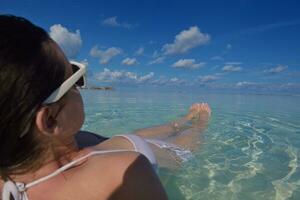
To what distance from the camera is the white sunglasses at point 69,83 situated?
3.80ft

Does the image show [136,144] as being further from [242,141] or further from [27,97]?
[242,141]

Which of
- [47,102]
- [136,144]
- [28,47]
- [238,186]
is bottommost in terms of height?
[238,186]

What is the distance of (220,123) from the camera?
6672mm

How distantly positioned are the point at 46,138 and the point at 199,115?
4.63 metres

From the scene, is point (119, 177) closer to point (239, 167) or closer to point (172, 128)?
point (239, 167)

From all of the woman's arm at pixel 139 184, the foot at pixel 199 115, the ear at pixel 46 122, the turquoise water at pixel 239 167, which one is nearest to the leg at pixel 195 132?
the foot at pixel 199 115

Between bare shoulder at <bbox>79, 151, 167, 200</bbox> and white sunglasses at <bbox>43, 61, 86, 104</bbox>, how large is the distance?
1.16 ft

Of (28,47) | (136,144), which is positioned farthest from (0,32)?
(136,144)

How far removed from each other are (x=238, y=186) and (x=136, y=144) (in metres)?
1.36

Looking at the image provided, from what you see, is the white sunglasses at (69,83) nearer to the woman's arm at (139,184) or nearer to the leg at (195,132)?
the woman's arm at (139,184)

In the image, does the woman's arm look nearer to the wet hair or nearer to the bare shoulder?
the bare shoulder

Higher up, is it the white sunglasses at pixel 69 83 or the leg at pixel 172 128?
the white sunglasses at pixel 69 83

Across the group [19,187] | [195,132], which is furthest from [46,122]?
[195,132]

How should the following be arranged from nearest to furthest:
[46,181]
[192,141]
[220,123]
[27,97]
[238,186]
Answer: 1. [27,97]
2. [46,181]
3. [238,186]
4. [192,141]
5. [220,123]
